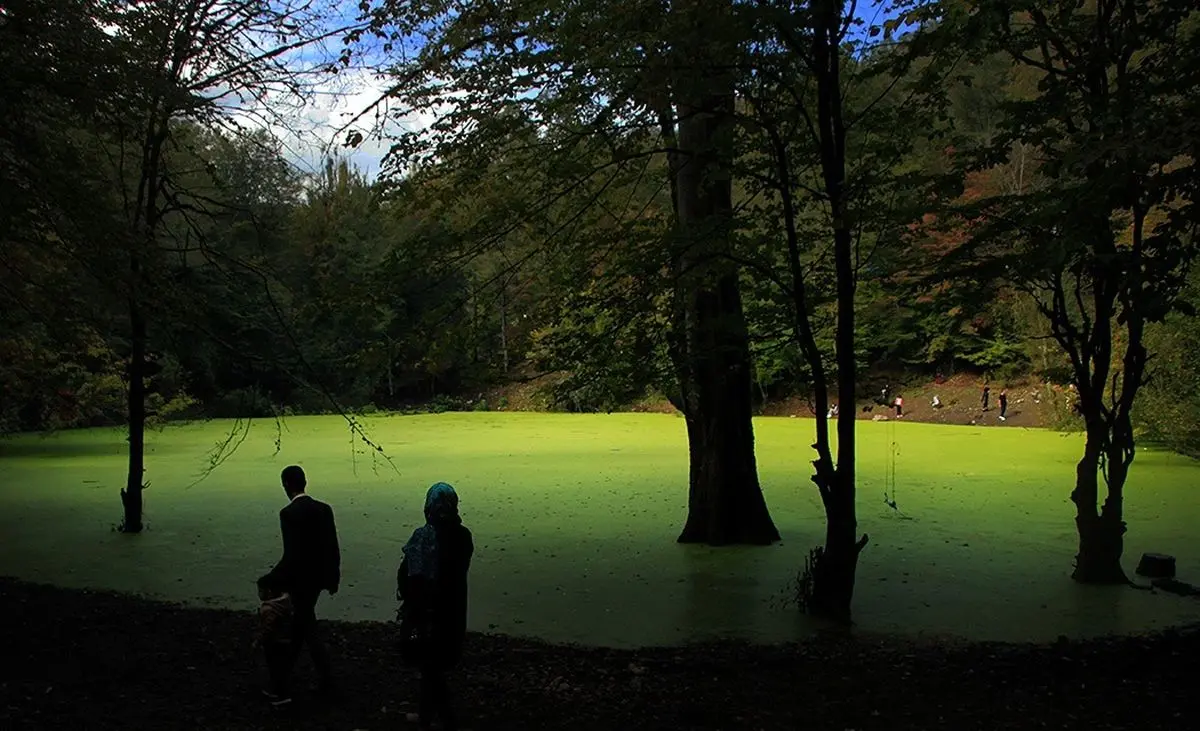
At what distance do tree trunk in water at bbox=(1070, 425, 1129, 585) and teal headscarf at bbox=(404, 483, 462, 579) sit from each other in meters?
4.32

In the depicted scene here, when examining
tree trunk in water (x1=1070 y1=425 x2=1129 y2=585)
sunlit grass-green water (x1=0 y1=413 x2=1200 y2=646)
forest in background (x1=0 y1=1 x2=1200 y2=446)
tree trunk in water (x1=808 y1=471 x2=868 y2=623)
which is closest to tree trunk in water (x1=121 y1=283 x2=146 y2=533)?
sunlit grass-green water (x1=0 y1=413 x2=1200 y2=646)

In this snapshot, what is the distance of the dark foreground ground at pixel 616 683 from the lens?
2986 millimetres

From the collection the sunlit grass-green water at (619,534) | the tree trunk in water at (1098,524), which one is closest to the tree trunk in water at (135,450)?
the sunlit grass-green water at (619,534)

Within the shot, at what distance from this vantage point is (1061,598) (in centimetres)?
517

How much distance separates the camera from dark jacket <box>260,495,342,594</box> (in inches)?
123

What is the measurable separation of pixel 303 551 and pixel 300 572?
0.08 metres

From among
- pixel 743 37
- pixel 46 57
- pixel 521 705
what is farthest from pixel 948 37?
pixel 46 57

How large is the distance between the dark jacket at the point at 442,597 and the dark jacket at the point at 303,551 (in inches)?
18.6

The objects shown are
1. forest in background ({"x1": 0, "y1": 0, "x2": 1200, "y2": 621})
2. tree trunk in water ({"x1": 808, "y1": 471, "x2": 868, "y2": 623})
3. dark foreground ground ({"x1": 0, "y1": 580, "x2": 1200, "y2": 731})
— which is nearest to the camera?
dark foreground ground ({"x1": 0, "y1": 580, "x2": 1200, "y2": 731})

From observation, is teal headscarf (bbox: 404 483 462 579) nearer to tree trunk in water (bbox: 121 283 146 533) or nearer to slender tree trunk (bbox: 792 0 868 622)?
slender tree trunk (bbox: 792 0 868 622)

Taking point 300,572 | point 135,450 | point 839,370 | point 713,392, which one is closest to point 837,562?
point 839,370

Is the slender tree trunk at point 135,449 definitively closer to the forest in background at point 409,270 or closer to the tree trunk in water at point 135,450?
the tree trunk in water at point 135,450

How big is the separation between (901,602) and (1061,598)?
0.94 meters

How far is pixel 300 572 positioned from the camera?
10.3ft
